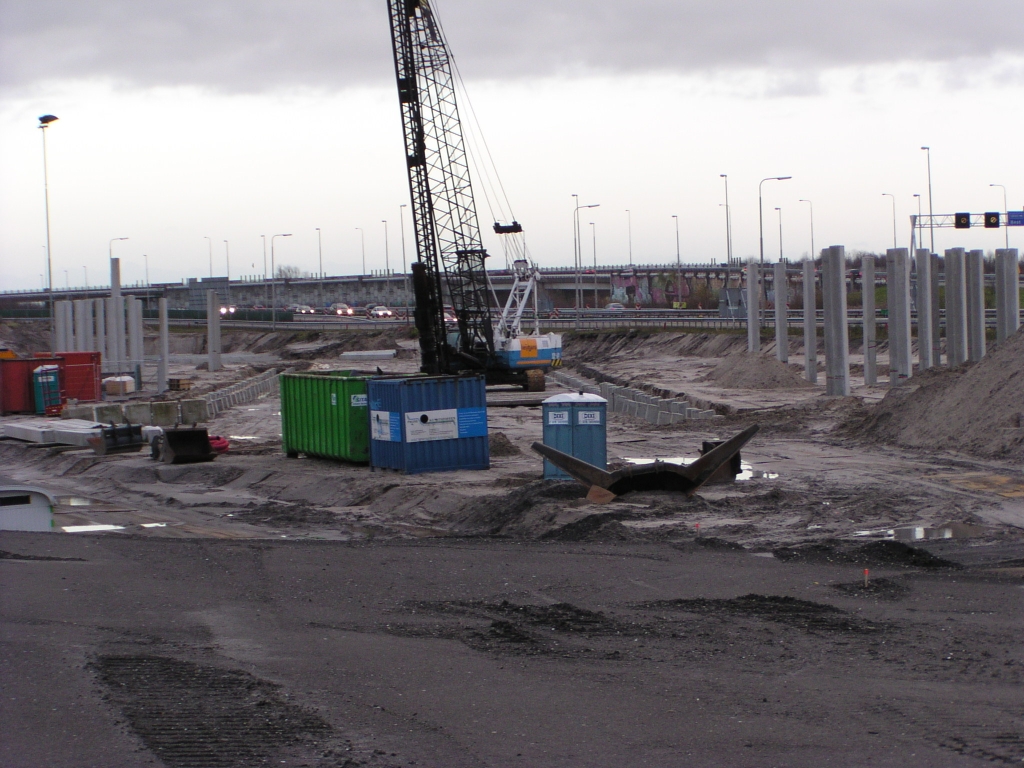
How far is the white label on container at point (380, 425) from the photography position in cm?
1995

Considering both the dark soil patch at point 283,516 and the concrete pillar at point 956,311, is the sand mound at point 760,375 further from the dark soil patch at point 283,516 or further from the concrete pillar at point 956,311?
the dark soil patch at point 283,516

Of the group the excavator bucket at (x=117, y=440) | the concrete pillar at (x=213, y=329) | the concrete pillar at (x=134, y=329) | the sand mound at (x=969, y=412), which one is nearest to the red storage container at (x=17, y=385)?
the excavator bucket at (x=117, y=440)

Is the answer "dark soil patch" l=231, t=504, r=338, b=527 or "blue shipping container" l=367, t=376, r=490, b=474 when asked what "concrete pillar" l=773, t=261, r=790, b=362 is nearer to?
"blue shipping container" l=367, t=376, r=490, b=474

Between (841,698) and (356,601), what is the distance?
4.55m

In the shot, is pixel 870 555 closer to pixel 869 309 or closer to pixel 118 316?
pixel 869 309

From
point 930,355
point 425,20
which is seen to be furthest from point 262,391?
point 930,355

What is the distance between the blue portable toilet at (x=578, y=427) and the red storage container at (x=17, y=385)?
24.1 m

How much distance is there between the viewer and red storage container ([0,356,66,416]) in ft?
115

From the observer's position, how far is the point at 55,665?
24.6 ft

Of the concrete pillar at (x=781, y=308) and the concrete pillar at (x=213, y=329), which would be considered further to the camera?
the concrete pillar at (x=213, y=329)

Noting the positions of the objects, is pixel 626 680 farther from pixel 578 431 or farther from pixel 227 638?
pixel 578 431

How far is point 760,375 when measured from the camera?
36.6 m

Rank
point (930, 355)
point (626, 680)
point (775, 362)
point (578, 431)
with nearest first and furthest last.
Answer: point (626, 680) → point (578, 431) → point (930, 355) → point (775, 362)

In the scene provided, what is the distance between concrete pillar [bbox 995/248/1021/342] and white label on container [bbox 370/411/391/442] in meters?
19.5
